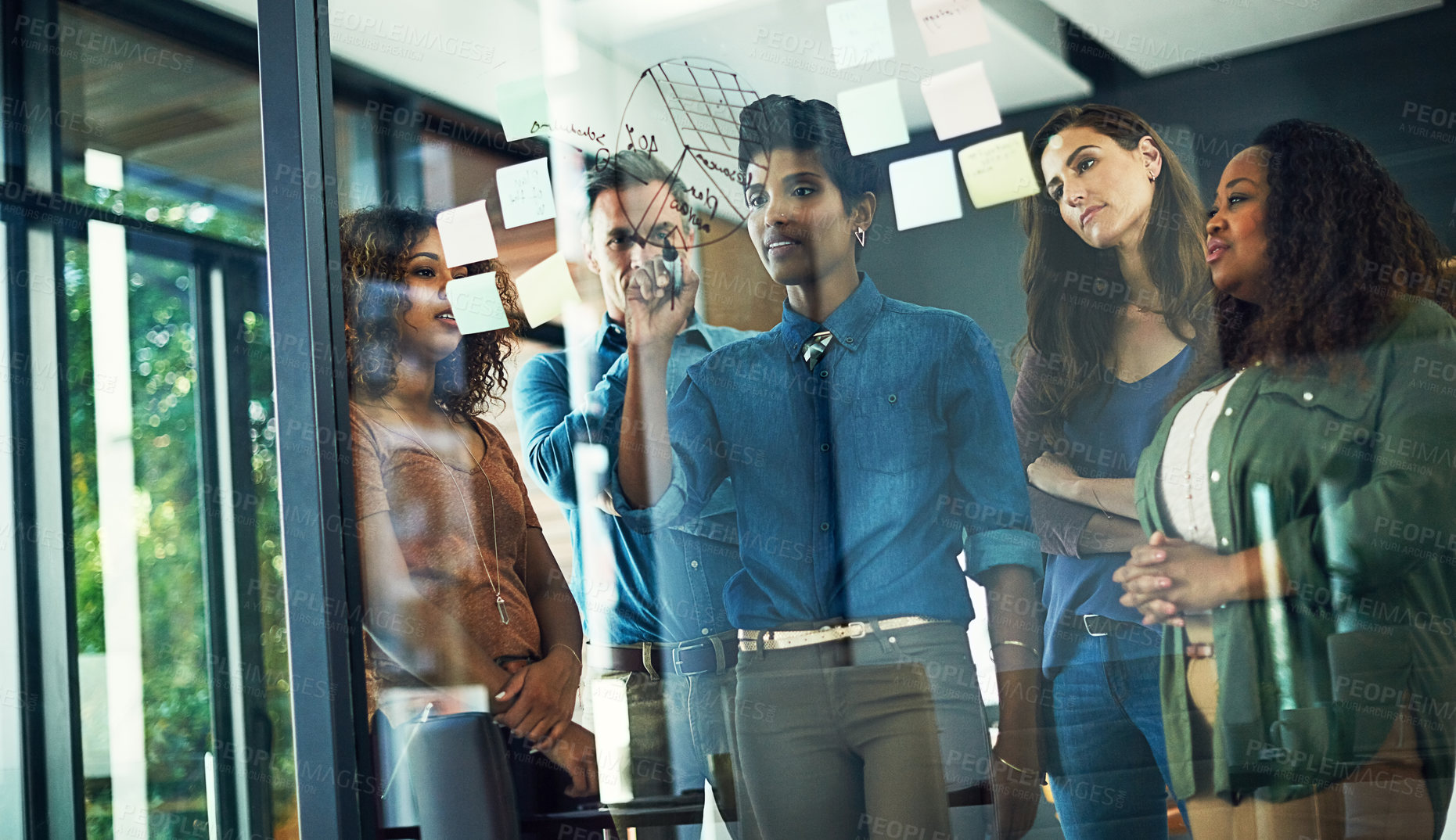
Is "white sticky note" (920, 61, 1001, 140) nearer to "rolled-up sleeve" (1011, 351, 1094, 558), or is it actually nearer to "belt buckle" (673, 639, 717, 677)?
"rolled-up sleeve" (1011, 351, 1094, 558)

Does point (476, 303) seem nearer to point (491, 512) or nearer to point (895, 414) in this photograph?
point (491, 512)

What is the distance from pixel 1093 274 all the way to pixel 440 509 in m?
1.13

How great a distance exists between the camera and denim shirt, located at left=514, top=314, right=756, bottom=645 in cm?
171

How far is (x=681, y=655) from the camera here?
67.5 inches

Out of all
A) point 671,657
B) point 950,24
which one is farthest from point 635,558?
point 950,24

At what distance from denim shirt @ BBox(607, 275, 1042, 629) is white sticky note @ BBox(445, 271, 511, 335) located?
1.27 ft

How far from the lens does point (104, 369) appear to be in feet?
8.56

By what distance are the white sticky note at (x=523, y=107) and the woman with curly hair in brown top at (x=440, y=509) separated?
0.23 meters

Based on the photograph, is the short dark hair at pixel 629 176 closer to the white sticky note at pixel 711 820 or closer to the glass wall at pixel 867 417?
the glass wall at pixel 867 417

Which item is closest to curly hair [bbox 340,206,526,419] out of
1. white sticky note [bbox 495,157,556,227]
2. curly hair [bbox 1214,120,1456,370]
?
white sticky note [bbox 495,157,556,227]

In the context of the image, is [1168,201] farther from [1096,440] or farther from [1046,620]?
[1046,620]

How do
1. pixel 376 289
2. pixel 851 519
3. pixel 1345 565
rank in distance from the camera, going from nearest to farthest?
pixel 1345 565, pixel 851 519, pixel 376 289

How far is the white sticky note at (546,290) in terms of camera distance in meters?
1.83

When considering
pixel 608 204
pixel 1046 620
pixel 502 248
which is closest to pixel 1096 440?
pixel 1046 620
